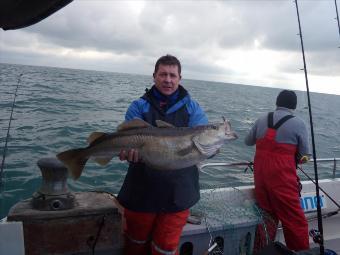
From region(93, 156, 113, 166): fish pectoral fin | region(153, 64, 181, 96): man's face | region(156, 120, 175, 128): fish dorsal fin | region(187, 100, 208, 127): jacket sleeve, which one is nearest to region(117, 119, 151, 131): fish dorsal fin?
region(156, 120, 175, 128): fish dorsal fin

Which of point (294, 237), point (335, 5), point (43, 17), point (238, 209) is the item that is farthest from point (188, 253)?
point (335, 5)

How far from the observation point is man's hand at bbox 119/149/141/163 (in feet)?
12.0

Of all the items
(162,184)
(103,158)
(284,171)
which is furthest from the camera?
(284,171)

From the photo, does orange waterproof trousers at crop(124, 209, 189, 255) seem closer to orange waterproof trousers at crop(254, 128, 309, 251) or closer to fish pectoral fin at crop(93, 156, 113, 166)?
fish pectoral fin at crop(93, 156, 113, 166)

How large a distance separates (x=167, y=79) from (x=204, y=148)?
0.83 meters

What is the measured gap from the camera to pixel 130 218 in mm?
4031

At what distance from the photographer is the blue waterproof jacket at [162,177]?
12.6 feet

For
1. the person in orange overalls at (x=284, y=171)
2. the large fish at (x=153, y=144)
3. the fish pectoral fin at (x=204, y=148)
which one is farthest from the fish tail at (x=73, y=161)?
the person in orange overalls at (x=284, y=171)

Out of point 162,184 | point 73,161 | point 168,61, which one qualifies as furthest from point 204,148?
point 73,161

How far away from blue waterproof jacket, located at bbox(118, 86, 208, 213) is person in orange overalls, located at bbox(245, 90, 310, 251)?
1.83 metres

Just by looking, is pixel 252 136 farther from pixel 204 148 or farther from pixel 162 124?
pixel 162 124

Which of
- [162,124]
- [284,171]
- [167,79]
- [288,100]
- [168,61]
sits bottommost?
[284,171]

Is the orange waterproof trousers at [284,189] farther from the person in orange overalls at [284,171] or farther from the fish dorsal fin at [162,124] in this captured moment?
the fish dorsal fin at [162,124]

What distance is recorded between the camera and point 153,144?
145 inches
